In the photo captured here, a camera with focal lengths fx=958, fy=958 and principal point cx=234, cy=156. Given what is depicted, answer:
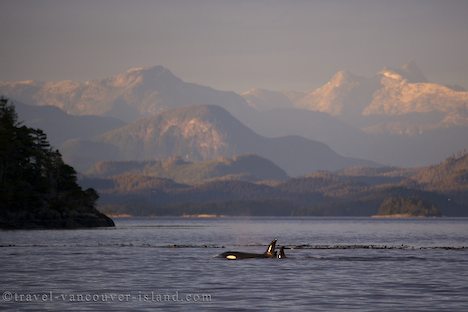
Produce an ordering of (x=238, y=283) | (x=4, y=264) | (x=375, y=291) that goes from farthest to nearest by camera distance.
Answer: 1. (x=4, y=264)
2. (x=238, y=283)
3. (x=375, y=291)

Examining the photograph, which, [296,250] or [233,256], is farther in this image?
[296,250]

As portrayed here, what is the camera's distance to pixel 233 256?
352 feet

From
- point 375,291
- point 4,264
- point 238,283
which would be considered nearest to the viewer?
point 375,291

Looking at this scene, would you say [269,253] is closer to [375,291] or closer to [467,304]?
[375,291]

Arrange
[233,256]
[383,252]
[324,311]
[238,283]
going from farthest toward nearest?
1. [383,252]
2. [233,256]
3. [238,283]
4. [324,311]

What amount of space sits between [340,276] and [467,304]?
22.0 metres

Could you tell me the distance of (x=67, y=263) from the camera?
330 ft

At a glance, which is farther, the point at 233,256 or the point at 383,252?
the point at 383,252

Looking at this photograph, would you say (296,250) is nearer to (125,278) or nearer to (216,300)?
(125,278)

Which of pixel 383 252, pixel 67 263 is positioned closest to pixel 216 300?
pixel 67 263

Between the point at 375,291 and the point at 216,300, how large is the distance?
1331 cm

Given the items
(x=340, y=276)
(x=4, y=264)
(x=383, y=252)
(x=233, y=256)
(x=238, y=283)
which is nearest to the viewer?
(x=238, y=283)

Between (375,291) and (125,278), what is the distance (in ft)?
74.5

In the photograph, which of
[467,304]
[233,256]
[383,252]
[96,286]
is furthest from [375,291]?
[383,252]
